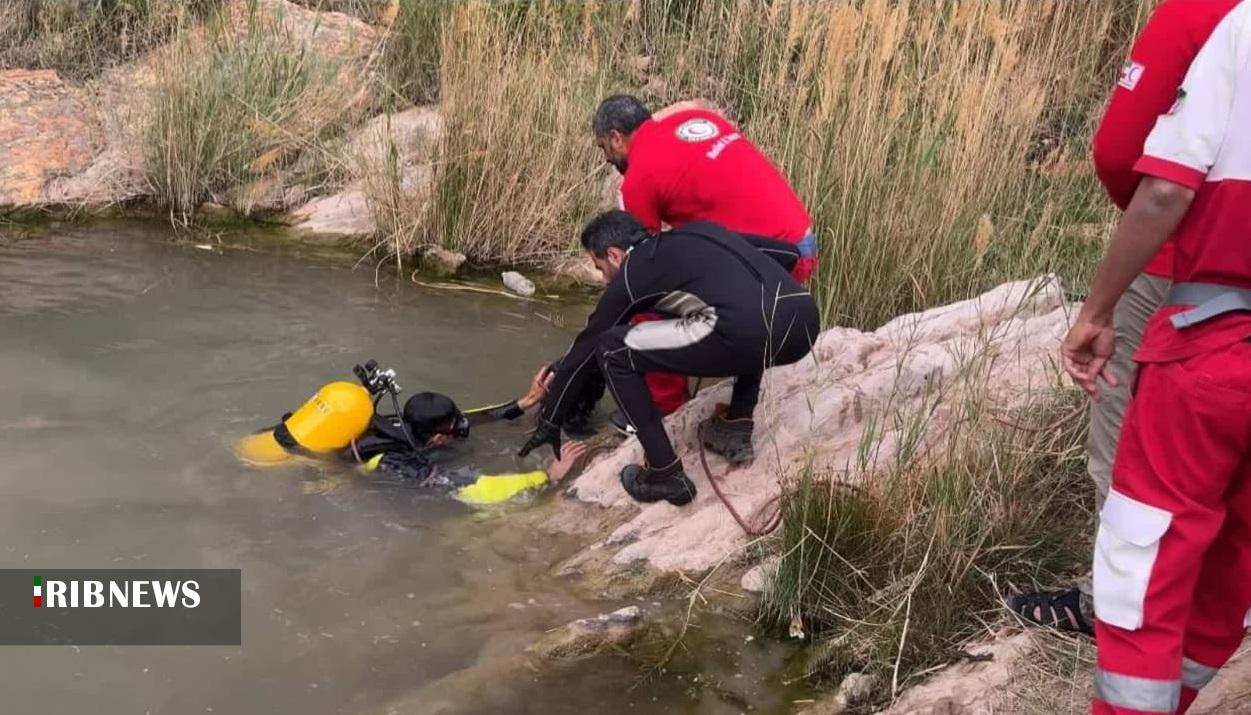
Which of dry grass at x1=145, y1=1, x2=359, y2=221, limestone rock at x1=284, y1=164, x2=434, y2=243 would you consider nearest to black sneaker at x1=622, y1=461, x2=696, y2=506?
limestone rock at x1=284, y1=164, x2=434, y2=243

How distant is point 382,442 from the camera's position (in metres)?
5.03

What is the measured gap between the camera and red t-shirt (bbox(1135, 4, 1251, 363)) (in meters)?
2.24

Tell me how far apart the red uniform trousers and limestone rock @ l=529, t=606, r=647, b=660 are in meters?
1.60

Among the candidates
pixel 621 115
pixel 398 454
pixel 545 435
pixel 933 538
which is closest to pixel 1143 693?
pixel 933 538

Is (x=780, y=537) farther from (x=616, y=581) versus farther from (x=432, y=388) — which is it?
(x=432, y=388)

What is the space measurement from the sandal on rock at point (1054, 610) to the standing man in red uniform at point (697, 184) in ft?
6.29

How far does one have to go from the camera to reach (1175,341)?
2.38 meters

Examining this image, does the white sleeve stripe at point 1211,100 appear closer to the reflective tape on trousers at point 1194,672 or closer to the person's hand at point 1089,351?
the person's hand at point 1089,351

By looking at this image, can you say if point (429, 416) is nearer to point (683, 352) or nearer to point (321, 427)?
point (321, 427)

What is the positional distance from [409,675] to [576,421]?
206 centimetres

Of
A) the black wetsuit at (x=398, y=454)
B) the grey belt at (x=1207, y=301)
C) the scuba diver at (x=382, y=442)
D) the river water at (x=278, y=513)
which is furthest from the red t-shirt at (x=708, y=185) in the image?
the grey belt at (x=1207, y=301)

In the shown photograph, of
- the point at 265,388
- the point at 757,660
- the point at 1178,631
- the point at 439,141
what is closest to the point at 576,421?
the point at 265,388

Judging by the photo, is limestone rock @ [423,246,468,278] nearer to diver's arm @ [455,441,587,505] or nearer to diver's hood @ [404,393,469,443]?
diver's hood @ [404,393,469,443]

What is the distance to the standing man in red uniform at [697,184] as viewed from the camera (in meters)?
5.17
